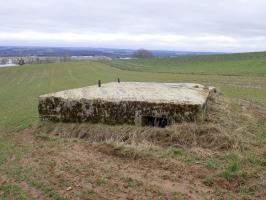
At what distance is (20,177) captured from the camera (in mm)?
6328

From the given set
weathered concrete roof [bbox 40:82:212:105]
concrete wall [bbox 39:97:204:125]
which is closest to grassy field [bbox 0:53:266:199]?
concrete wall [bbox 39:97:204:125]

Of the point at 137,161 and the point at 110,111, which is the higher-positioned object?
the point at 110,111

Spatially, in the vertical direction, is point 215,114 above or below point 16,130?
above

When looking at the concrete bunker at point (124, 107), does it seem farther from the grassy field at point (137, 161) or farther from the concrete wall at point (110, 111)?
the grassy field at point (137, 161)

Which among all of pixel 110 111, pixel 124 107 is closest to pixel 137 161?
pixel 124 107

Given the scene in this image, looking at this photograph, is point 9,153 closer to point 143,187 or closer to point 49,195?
point 49,195

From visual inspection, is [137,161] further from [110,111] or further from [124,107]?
[110,111]

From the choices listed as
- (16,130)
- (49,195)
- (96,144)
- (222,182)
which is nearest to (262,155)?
(222,182)

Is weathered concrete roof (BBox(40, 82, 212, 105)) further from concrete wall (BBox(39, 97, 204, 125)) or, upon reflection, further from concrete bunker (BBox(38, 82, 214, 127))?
concrete wall (BBox(39, 97, 204, 125))

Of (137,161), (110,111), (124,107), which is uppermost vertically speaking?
(124,107)

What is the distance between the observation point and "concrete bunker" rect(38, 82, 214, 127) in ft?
29.2

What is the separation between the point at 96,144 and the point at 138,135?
101 centimetres

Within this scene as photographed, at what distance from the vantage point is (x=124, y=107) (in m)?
9.37

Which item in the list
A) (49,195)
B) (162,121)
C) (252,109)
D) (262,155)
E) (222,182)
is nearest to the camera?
(49,195)
